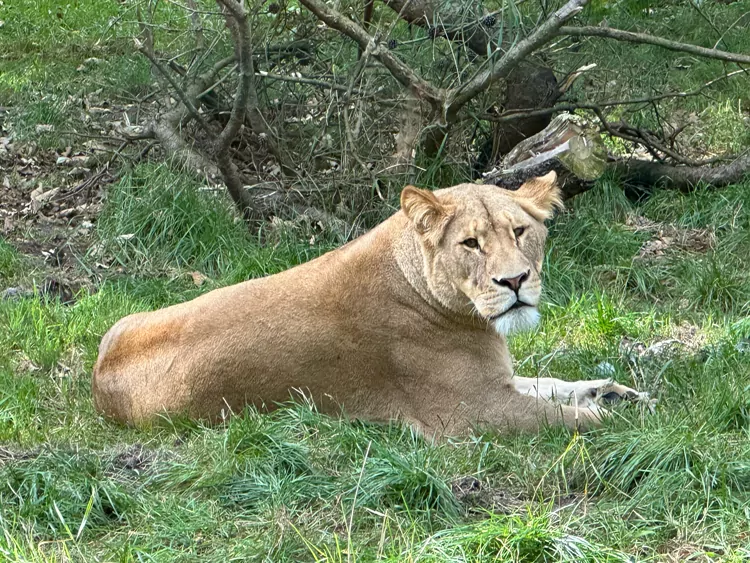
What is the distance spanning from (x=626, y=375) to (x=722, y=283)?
4.87ft

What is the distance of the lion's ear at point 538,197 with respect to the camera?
5.03 metres

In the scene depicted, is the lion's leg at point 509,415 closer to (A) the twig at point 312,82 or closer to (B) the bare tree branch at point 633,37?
(B) the bare tree branch at point 633,37

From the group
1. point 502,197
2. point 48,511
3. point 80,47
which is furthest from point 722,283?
point 80,47

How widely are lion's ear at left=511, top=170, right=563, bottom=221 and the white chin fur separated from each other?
1.88 feet

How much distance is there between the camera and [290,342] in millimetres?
4934

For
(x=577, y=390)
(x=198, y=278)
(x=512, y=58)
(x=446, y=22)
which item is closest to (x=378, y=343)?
(x=577, y=390)

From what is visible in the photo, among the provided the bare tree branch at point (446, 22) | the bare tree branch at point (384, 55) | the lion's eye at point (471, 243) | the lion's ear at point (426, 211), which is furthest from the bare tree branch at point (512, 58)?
the lion's eye at point (471, 243)

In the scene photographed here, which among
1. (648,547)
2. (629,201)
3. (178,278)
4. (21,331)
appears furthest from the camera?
(629,201)

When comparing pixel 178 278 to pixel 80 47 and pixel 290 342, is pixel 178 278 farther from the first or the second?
pixel 80 47

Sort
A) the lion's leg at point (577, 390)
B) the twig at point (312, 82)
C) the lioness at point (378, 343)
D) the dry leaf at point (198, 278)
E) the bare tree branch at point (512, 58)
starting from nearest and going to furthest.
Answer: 1. the lioness at point (378, 343)
2. the lion's leg at point (577, 390)
3. the bare tree branch at point (512, 58)
4. the dry leaf at point (198, 278)
5. the twig at point (312, 82)

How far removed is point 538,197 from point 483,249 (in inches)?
22.4

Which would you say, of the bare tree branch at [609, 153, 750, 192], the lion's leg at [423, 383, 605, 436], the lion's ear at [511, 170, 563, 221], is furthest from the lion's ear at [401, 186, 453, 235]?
the bare tree branch at [609, 153, 750, 192]

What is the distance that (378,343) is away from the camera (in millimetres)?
5020

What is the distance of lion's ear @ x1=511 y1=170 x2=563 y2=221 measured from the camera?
5030mm
